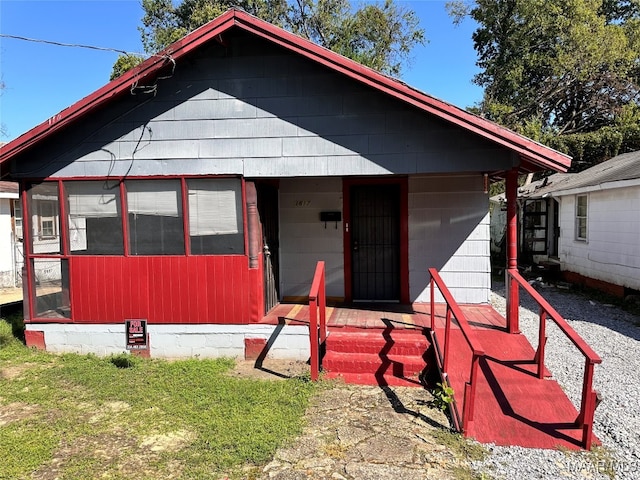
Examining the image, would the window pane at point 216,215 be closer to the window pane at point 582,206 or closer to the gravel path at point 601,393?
the gravel path at point 601,393

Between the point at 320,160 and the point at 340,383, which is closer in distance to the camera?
the point at 340,383

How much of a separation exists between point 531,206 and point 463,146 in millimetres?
12754

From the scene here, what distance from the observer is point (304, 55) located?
5094 mm

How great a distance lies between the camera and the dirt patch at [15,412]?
4160 mm

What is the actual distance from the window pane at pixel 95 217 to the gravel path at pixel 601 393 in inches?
206

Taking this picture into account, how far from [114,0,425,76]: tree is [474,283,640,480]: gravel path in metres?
17.4

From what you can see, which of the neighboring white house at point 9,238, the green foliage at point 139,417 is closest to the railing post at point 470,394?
the green foliage at point 139,417

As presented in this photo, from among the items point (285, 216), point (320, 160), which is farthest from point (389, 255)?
point (320, 160)

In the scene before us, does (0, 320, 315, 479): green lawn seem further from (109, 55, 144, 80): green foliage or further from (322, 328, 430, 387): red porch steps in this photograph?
(109, 55, 144, 80): green foliage

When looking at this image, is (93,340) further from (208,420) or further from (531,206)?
(531,206)

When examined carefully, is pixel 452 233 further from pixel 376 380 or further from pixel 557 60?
pixel 557 60

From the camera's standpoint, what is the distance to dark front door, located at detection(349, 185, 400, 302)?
7000 mm

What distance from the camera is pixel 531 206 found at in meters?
16.2

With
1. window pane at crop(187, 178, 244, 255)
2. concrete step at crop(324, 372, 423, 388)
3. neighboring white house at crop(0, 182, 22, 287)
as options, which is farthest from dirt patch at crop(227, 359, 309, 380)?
neighboring white house at crop(0, 182, 22, 287)
